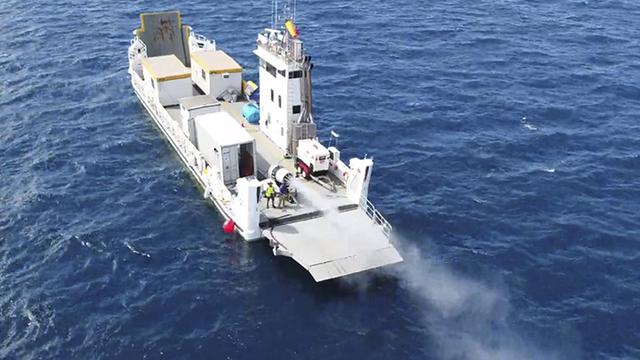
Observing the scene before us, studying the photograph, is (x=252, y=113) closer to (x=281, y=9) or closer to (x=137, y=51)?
(x=137, y=51)

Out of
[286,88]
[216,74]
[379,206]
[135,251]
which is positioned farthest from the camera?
[216,74]

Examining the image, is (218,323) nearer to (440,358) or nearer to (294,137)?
(440,358)

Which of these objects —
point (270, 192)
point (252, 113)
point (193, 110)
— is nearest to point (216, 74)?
point (252, 113)

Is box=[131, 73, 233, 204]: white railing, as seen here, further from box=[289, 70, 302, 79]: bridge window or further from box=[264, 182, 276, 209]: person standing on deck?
box=[289, 70, 302, 79]: bridge window

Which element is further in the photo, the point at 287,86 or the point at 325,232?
the point at 287,86

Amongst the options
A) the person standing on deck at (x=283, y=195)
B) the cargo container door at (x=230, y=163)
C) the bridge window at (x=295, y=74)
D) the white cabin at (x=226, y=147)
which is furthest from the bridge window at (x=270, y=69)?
the person standing on deck at (x=283, y=195)

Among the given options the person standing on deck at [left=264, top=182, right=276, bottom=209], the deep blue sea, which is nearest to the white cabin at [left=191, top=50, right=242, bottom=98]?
the deep blue sea
